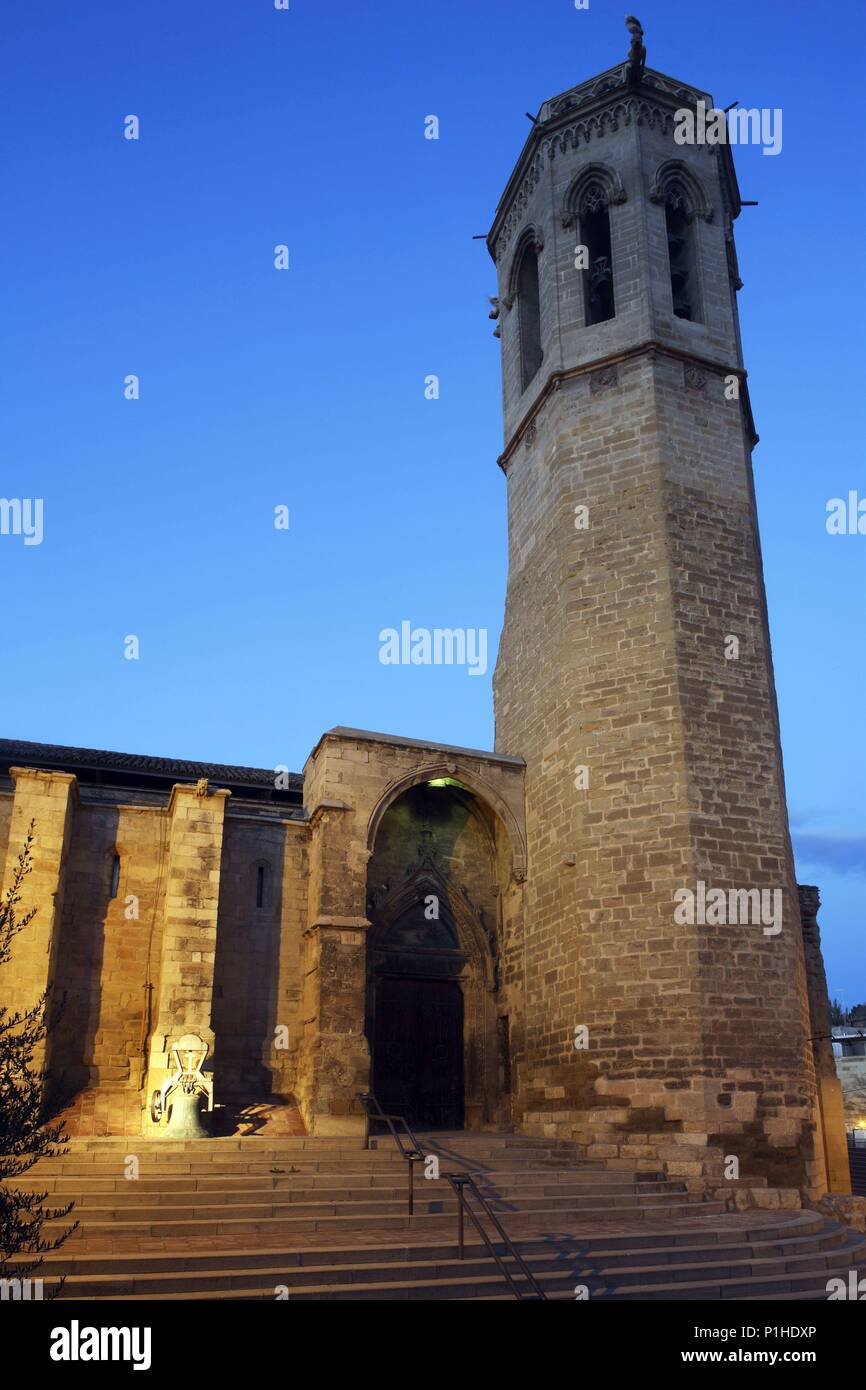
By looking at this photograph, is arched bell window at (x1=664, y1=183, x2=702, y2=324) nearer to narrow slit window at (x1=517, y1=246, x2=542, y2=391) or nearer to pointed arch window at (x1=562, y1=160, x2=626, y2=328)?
pointed arch window at (x1=562, y1=160, x2=626, y2=328)

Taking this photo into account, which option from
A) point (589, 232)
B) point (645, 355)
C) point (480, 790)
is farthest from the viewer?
point (589, 232)

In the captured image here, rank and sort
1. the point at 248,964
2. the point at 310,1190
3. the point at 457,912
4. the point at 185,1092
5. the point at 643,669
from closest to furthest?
the point at 310,1190 < the point at 185,1092 < the point at 643,669 < the point at 248,964 < the point at 457,912

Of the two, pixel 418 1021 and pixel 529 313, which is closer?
pixel 418 1021

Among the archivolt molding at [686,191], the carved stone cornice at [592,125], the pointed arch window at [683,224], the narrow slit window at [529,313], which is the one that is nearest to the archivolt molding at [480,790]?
the narrow slit window at [529,313]

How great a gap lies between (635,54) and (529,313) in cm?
464

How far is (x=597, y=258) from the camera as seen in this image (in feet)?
63.7

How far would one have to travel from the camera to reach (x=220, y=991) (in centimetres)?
1585

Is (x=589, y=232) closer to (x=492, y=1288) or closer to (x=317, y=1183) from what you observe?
(x=317, y=1183)

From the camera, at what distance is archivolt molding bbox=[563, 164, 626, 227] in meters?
18.8

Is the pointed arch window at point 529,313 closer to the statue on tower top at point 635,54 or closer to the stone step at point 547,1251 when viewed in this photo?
the statue on tower top at point 635,54

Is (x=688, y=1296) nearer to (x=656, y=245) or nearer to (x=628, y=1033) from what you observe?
(x=628, y=1033)

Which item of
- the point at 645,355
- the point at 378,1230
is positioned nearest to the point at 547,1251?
the point at 378,1230

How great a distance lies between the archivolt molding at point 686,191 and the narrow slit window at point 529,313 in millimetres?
2717
